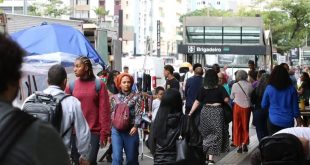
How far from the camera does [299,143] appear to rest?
4895 mm

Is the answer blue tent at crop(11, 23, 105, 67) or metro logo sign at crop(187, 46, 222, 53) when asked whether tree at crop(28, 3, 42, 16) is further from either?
blue tent at crop(11, 23, 105, 67)

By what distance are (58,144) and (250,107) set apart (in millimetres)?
11536

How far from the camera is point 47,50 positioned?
1224 centimetres

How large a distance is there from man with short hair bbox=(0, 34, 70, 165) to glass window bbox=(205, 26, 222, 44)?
30.7 metres

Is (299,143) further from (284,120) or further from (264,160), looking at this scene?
(284,120)

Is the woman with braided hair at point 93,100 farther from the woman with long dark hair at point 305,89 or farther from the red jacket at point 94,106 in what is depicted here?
the woman with long dark hair at point 305,89

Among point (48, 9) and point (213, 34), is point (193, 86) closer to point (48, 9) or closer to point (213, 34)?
point (213, 34)

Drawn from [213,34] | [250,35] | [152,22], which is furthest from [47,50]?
[152,22]

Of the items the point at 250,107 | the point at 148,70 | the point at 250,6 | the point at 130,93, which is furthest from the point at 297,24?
the point at 130,93

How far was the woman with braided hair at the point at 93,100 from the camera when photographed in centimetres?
779

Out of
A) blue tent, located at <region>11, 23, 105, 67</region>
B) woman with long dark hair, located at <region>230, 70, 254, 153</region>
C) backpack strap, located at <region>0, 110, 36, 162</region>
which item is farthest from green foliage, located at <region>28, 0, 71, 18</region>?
backpack strap, located at <region>0, 110, 36, 162</region>

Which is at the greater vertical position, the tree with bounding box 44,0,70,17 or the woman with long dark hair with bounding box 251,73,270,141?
the tree with bounding box 44,0,70,17

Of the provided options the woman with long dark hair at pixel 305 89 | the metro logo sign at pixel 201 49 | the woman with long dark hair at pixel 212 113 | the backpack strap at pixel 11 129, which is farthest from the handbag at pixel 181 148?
the metro logo sign at pixel 201 49

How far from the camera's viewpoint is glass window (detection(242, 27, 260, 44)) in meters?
34.0
